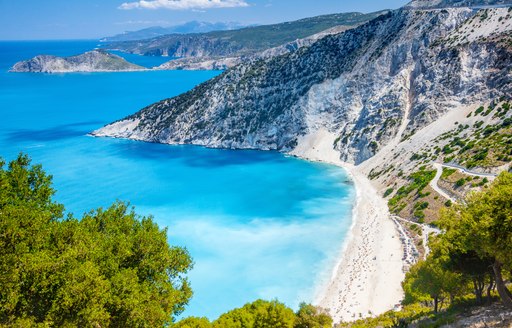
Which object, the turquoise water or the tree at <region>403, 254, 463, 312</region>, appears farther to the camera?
the turquoise water

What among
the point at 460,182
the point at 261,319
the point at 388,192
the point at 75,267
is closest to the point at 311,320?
the point at 261,319

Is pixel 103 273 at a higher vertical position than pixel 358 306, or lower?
higher

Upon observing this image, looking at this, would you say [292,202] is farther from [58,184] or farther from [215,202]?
[58,184]

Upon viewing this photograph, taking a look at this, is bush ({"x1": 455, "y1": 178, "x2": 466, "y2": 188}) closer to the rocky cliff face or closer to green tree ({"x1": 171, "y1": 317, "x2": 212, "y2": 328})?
the rocky cliff face

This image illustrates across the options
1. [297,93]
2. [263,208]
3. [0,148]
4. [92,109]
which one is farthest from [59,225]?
[92,109]

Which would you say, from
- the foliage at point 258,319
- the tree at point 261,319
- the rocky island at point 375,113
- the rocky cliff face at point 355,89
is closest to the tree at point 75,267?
the foliage at point 258,319

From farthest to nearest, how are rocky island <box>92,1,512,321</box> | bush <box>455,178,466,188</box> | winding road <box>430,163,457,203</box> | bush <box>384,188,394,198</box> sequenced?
bush <box>384,188,394,198</box> → bush <box>455,178,466,188</box> → winding road <box>430,163,457,203</box> → rocky island <box>92,1,512,321</box>

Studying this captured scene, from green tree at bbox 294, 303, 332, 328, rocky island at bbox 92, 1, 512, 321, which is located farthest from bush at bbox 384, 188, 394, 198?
green tree at bbox 294, 303, 332, 328

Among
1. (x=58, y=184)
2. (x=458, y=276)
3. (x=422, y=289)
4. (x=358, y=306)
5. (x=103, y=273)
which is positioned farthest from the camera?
(x=58, y=184)
